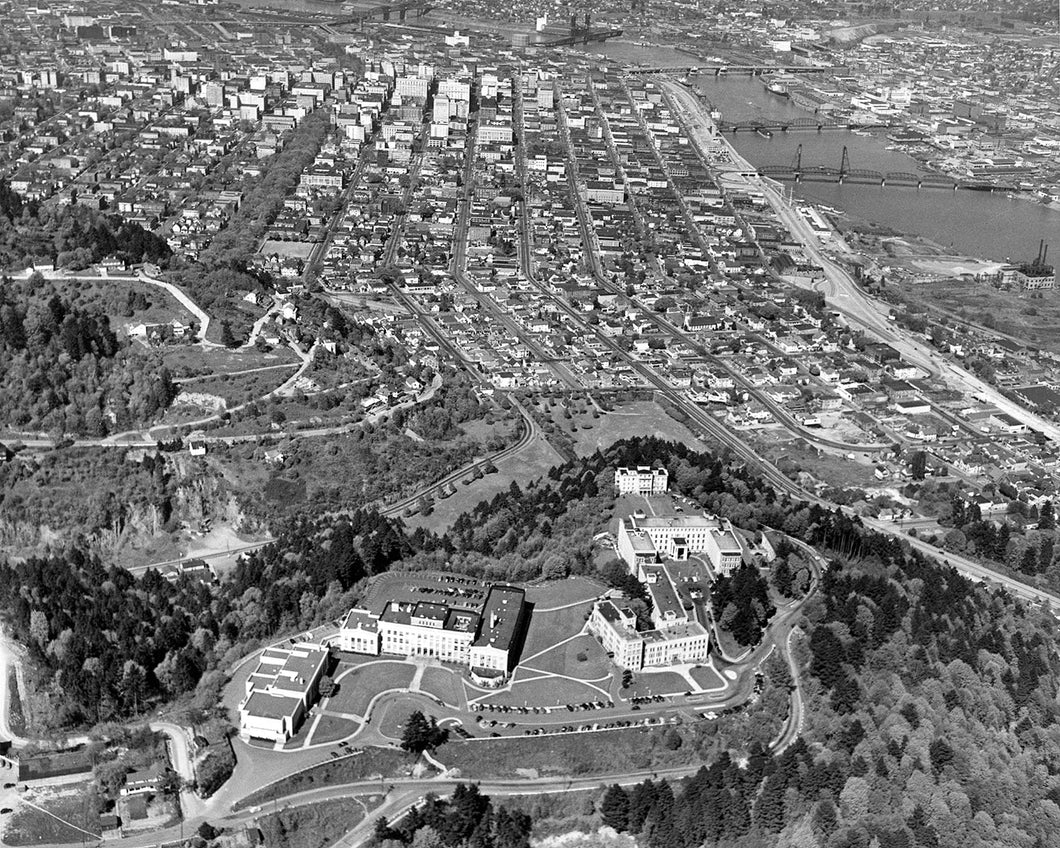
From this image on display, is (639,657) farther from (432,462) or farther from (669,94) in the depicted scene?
(669,94)

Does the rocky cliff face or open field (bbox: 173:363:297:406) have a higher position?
open field (bbox: 173:363:297:406)

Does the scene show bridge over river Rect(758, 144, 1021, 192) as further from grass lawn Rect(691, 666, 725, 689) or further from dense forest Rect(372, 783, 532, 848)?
dense forest Rect(372, 783, 532, 848)

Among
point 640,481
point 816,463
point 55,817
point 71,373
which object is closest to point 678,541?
point 640,481

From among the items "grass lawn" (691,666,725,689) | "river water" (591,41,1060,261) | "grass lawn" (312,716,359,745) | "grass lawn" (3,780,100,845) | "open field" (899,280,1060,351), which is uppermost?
"grass lawn" (691,666,725,689)

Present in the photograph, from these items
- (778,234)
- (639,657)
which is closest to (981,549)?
(639,657)

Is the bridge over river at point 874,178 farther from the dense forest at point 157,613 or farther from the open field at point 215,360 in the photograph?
the dense forest at point 157,613

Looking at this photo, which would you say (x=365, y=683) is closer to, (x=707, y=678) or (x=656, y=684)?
(x=656, y=684)

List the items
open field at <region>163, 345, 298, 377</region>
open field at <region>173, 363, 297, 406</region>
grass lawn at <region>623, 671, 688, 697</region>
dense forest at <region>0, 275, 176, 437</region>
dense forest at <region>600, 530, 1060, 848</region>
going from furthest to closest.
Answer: open field at <region>163, 345, 298, 377</region>, open field at <region>173, 363, 297, 406</region>, dense forest at <region>0, 275, 176, 437</region>, grass lawn at <region>623, 671, 688, 697</region>, dense forest at <region>600, 530, 1060, 848</region>

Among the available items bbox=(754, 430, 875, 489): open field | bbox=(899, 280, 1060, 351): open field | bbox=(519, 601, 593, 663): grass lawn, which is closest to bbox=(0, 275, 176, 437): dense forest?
bbox=(519, 601, 593, 663): grass lawn
